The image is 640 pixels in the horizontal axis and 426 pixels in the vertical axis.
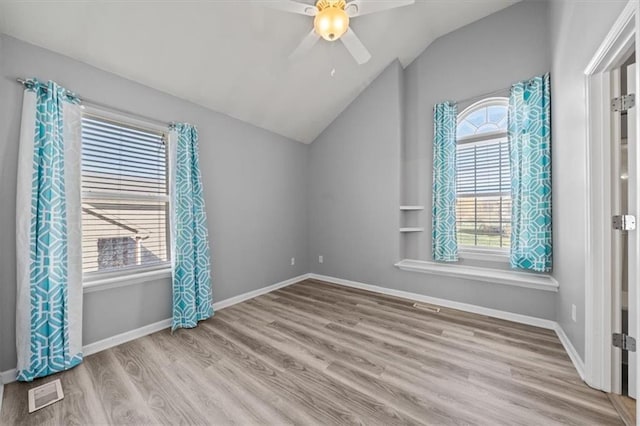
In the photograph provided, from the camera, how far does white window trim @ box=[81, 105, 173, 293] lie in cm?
205

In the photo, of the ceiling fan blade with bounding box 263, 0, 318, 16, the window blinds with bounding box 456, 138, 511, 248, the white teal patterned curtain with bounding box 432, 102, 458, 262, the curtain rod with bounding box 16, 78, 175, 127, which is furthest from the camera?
the white teal patterned curtain with bounding box 432, 102, 458, 262

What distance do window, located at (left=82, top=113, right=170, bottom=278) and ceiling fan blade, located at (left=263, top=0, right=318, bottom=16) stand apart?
174 cm


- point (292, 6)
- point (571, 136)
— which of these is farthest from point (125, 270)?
point (571, 136)

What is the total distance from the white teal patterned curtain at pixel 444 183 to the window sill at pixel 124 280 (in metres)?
3.27

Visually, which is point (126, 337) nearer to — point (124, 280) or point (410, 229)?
point (124, 280)

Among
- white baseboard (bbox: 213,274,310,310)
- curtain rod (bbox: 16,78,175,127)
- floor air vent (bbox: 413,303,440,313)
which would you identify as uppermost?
curtain rod (bbox: 16,78,175,127)

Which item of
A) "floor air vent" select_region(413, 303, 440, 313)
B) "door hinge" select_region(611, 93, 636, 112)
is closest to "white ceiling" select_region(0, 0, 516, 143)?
"door hinge" select_region(611, 93, 636, 112)

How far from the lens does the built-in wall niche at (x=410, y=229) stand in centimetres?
338

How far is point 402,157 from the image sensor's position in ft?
11.2

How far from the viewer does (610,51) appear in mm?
1339

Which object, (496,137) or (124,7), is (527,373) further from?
(124,7)

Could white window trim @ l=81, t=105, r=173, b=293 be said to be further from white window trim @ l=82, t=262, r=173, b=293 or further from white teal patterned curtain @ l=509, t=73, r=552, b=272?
white teal patterned curtain @ l=509, t=73, r=552, b=272

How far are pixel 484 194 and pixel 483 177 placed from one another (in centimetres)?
22

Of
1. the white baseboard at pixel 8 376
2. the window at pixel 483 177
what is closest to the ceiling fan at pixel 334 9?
the window at pixel 483 177
